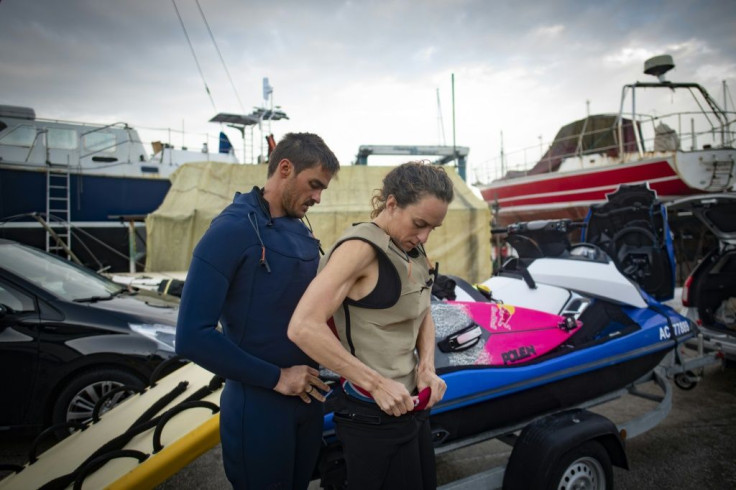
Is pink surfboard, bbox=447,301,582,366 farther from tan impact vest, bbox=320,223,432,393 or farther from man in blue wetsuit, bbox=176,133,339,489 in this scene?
man in blue wetsuit, bbox=176,133,339,489

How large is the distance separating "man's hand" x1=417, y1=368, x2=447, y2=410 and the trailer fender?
1.09 meters

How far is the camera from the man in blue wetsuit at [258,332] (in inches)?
55.1

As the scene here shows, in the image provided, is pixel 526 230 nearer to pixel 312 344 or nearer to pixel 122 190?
pixel 312 344

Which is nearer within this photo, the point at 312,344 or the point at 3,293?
the point at 312,344

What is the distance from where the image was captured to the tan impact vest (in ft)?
4.66

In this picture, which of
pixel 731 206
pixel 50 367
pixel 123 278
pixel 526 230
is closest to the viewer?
pixel 50 367

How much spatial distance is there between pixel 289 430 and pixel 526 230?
10.3 feet

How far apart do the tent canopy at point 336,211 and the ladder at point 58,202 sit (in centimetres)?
227

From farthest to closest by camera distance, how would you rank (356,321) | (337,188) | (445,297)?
(337,188), (445,297), (356,321)

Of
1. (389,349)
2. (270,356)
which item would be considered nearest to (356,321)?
(389,349)

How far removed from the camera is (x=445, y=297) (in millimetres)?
2883

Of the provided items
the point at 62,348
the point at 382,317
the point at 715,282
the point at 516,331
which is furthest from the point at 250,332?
the point at 715,282

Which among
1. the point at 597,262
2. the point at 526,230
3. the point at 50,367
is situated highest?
the point at 526,230

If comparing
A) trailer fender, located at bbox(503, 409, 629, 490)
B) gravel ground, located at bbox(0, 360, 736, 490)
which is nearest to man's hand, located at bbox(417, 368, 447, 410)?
trailer fender, located at bbox(503, 409, 629, 490)
